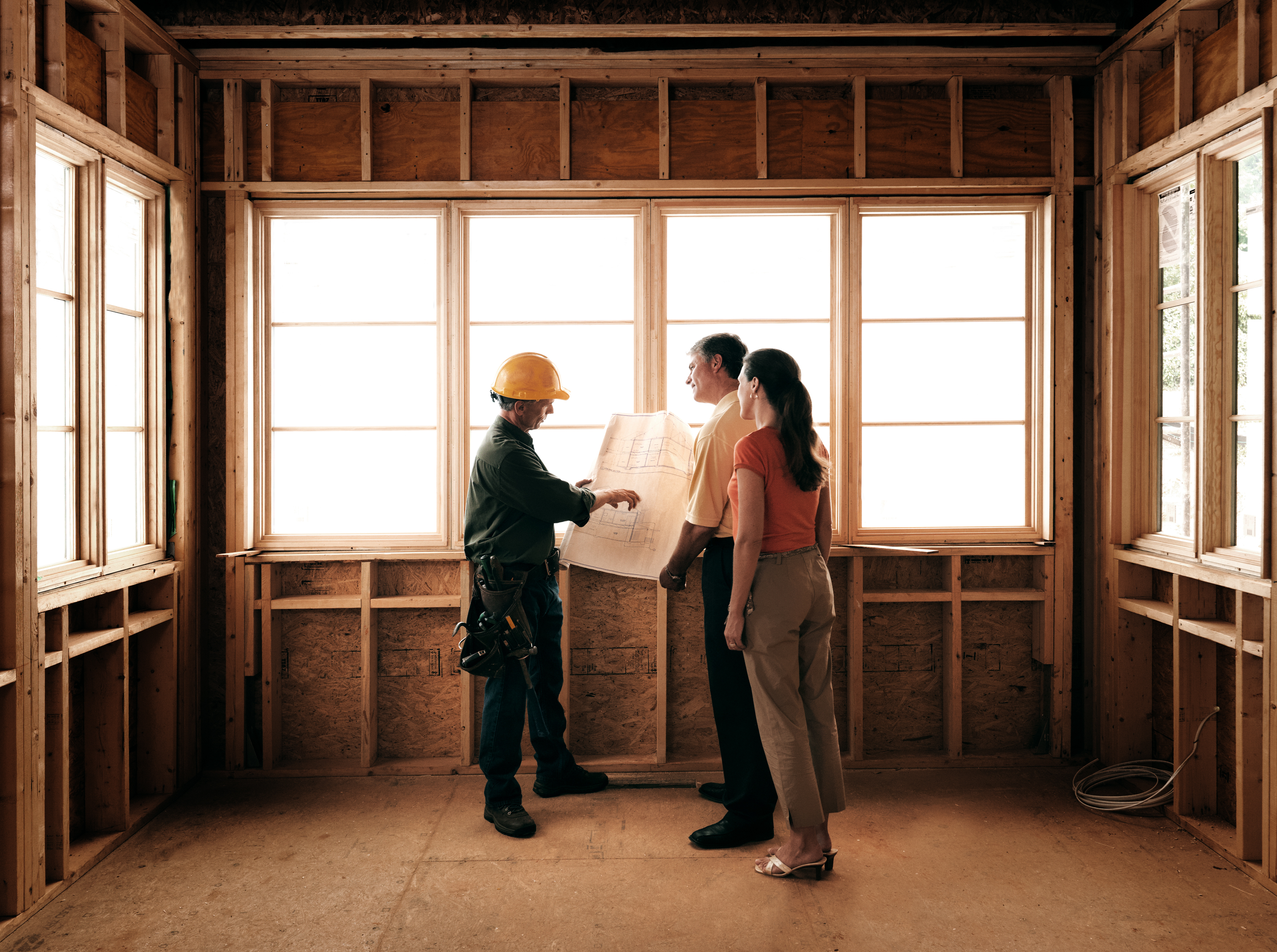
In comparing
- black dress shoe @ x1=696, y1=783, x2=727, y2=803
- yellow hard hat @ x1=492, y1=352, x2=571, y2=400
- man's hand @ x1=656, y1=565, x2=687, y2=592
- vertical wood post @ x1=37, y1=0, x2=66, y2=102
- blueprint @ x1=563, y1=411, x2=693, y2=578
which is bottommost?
black dress shoe @ x1=696, y1=783, x2=727, y2=803

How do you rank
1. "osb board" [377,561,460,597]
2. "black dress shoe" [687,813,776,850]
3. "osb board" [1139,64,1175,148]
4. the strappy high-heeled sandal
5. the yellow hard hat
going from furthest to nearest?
"osb board" [377,561,460,597] → "osb board" [1139,64,1175,148] → the yellow hard hat → "black dress shoe" [687,813,776,850] → the strappy high-heeled sandal

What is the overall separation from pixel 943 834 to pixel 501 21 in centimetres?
376

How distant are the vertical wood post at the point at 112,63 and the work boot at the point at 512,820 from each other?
9.79 feet

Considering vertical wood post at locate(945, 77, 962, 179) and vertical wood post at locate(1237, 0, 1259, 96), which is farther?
vertical wood post at locate(945, 77, 962, 179)

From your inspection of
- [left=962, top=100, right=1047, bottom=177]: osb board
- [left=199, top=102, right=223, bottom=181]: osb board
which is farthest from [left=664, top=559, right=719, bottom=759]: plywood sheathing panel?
[left=199, top=102, right=223, bottom=181]: osb board

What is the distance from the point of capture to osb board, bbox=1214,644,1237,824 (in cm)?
306

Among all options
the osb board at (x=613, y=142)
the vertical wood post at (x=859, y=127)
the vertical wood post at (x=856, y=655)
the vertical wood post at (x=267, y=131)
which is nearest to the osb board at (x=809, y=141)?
the vertical wood post at (x=859, y=127)

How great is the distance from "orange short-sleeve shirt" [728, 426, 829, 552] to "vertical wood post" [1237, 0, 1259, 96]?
2129 millimetres

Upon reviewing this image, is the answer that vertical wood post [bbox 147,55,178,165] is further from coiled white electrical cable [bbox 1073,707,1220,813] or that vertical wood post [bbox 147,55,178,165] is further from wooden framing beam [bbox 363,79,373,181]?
coiled white electrical cable [bbox 1073,707,1220,813]

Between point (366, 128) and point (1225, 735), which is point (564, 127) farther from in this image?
point (1225, 735)

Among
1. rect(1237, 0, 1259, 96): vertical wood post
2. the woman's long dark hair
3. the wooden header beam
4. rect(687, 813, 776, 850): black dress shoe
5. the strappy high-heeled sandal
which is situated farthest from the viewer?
the wooden header beam

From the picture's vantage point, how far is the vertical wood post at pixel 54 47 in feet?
8.83

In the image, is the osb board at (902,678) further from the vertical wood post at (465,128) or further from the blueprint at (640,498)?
the vertical wood post at (465,128)

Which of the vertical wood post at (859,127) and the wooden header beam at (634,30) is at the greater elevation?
the wooden header beam at (634,30)
